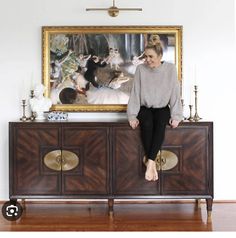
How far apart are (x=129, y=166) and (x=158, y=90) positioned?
0.72 meters

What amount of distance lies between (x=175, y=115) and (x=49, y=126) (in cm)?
111

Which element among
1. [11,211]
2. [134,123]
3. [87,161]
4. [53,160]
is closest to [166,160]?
[134,123]

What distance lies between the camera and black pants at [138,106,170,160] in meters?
4.32

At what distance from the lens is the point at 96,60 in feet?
16.1

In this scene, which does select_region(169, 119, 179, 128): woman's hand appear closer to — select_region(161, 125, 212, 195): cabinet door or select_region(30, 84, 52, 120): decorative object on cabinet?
select_region(161, 125, 212, 195): cabinet door

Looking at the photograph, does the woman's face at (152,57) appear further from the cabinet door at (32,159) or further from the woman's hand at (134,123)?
the cabinet door at (32,159)

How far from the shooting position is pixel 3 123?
Answer: 4.98 m

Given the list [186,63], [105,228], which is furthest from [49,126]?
[186,63]

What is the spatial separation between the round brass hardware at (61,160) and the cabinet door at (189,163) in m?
0.80

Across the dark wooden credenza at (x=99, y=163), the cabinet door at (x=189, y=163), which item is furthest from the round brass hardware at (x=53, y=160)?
the cabinet door at (x=189, y=163)

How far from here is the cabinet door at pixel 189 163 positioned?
444 cm

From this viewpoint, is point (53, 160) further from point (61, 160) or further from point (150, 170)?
point (150, 170)

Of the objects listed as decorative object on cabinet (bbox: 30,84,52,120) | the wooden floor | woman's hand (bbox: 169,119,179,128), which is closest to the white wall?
decorative object on cabinet (bbox: 30,84,52,120)

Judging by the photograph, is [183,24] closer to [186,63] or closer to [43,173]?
[186,63]
